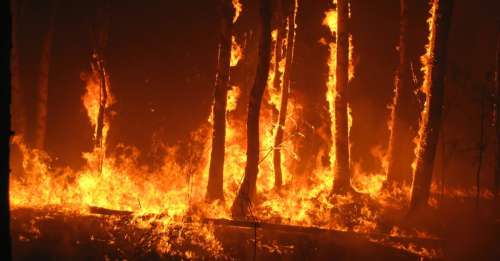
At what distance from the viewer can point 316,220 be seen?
14.6 meters

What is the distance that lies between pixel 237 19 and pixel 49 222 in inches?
511

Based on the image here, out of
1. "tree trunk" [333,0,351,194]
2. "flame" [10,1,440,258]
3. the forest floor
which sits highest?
"tree trunk" [333,0,351,194]

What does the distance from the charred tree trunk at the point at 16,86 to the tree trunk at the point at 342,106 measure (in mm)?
12904

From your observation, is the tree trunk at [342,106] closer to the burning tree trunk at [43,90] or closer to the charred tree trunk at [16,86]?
the burning tree trunk at [43,90]

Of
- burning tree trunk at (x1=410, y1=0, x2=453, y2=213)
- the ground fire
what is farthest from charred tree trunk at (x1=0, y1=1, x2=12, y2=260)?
burning tree trunk at (x1=410, y1=0, x2=453, y2=213)

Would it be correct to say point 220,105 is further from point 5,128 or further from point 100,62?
point 5,128

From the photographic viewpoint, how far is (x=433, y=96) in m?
14.8

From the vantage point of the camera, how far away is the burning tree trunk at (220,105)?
601 inches

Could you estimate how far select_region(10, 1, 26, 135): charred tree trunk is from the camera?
708 inches

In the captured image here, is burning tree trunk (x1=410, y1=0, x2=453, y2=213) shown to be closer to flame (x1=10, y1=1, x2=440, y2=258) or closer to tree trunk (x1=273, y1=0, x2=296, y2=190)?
flame (x1=10, y1=1, x2=440, y2=258)

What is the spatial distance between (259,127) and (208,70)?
424 centimetres

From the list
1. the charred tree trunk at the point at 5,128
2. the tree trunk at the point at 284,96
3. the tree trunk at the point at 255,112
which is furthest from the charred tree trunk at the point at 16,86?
the charred tree trunk at the point at 5,128

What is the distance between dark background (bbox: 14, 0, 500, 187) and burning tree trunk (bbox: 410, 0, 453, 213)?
5763 mm

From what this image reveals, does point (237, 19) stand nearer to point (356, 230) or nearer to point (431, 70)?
point (431, 70)
